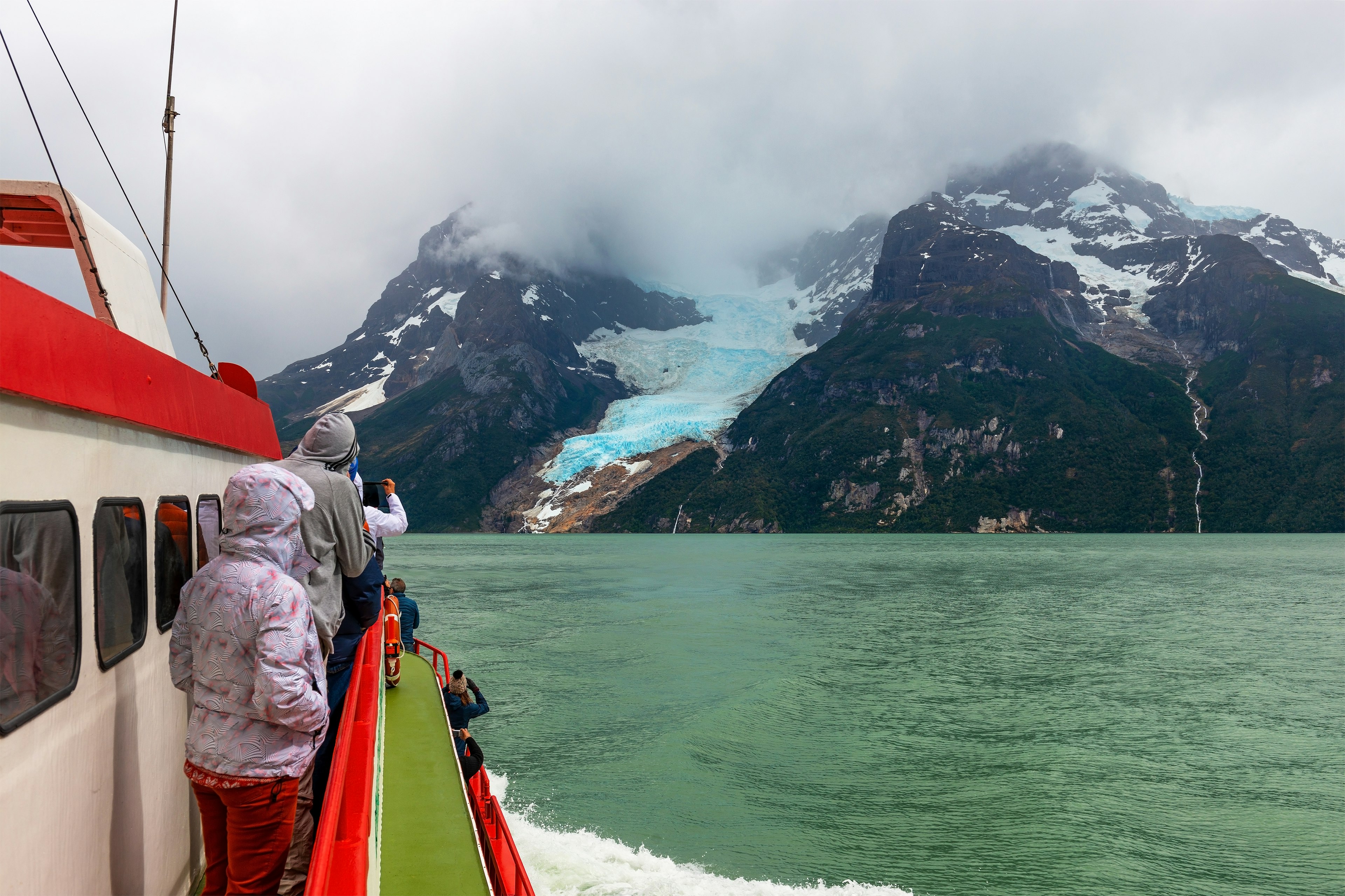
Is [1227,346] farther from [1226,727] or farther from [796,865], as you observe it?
[796,865]

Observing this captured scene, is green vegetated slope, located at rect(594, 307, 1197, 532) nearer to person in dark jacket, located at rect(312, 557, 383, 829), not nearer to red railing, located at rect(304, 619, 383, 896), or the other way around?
person in dark jacket, located at rect(312, 557, 383, 829)

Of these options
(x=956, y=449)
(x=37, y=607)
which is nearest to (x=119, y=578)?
(x=37, y=607)

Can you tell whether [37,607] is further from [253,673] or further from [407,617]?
[407,617]

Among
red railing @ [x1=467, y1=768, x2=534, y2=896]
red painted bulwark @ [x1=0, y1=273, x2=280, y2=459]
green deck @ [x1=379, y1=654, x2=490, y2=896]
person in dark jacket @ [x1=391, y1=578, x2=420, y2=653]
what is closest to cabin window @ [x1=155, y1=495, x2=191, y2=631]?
red painted bulwark @ [x1=0, y1=273, x2=280, y2=459]

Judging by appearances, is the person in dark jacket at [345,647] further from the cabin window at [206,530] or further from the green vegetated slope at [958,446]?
the green vegetated slope at [958,446]

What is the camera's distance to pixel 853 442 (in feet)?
548

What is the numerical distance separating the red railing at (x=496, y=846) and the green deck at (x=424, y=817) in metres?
0.21

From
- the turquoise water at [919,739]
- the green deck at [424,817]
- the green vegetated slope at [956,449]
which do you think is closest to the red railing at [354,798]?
the green deck at [424,817]

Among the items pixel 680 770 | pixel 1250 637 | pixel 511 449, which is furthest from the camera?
pixel 511 449

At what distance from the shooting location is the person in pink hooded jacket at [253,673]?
3467mm

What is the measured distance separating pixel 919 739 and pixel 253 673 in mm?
17734

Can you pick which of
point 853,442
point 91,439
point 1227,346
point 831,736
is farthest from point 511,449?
point 91,439

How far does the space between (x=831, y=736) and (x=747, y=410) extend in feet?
546

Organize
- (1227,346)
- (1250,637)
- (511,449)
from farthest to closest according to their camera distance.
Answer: (511,449) → (1227,346) → (1250,637)
